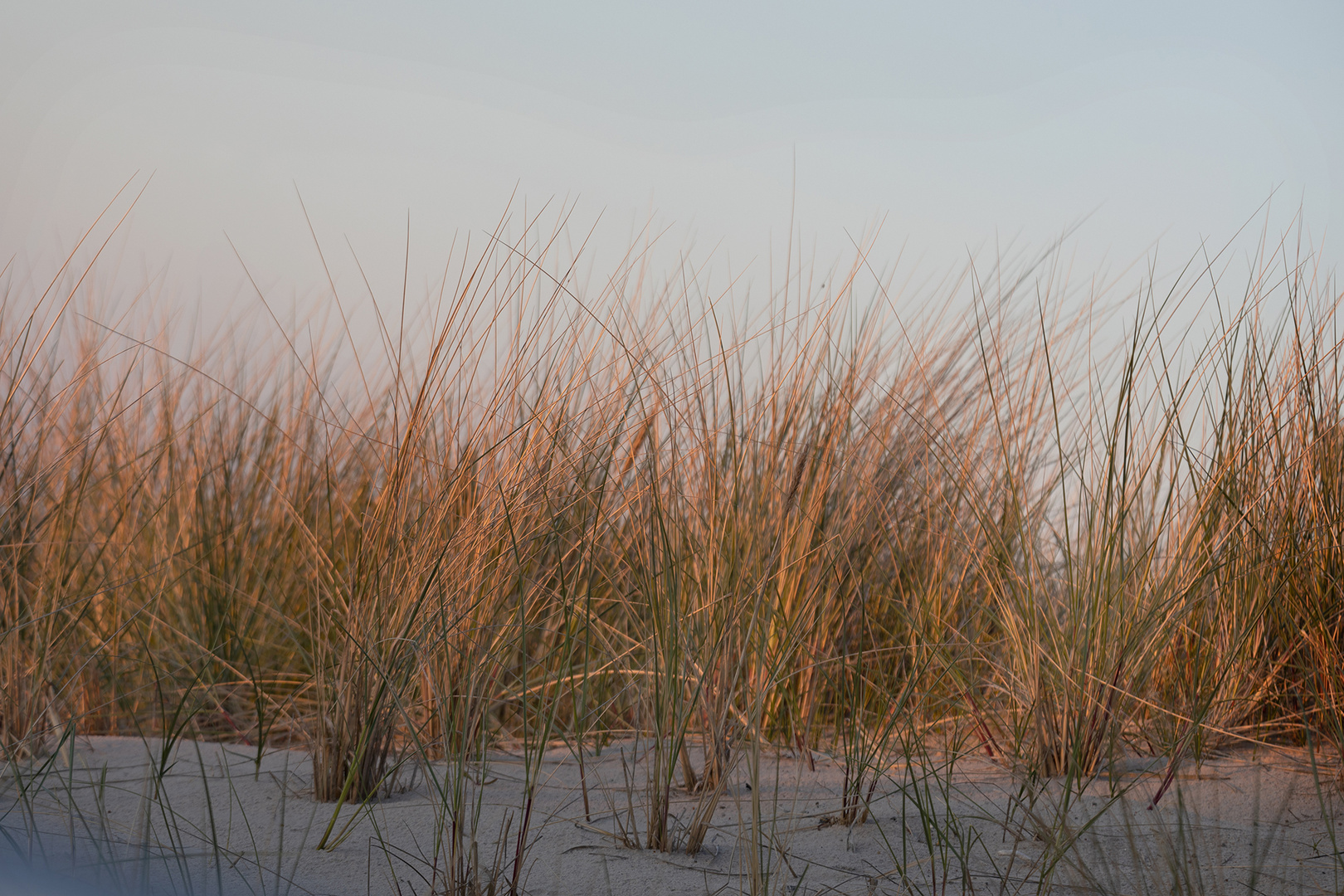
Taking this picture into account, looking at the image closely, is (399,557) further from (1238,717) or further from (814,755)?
(1238,717)

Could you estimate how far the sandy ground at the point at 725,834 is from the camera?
4.32 feet

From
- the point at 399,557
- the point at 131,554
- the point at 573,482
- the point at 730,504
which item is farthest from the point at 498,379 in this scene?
the point at 131,554

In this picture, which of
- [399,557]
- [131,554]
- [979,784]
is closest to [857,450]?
[979,784]

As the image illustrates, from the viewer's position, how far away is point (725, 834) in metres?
1.57

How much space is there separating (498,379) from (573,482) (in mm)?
256

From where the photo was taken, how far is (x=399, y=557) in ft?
5.26

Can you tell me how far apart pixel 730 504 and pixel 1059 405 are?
100 centimetres

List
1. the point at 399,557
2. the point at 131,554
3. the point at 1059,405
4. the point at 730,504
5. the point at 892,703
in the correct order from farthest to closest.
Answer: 1. the point at 131,554
2. the point at 1059,405
3. the point at 730,504
4. the point at 892,703
5. the point at 399,557

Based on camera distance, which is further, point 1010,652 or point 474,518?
point 1010,652

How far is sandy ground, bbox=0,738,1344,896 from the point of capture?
1.32m

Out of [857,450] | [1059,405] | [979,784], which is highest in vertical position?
[1059,405]

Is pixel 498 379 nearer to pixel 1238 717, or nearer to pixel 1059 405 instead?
pixel 1059 405

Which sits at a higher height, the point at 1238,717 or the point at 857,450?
the point at 857,450

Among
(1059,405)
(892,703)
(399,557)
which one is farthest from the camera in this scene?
(1059,405)
